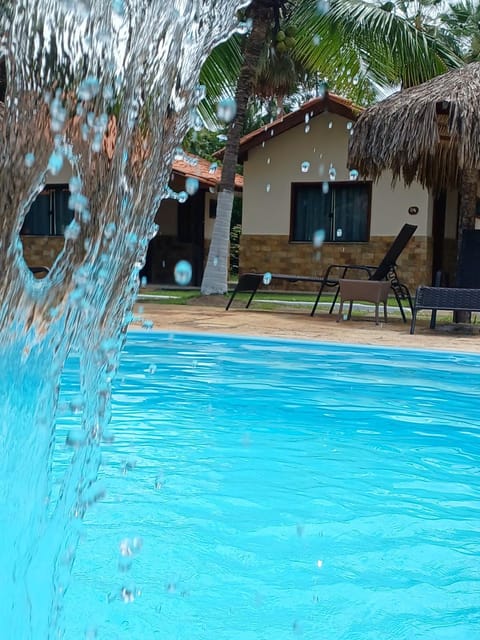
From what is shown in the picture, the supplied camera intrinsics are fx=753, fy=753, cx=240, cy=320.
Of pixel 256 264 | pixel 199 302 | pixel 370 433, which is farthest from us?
pixel 256 264

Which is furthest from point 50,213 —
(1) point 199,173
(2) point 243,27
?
(2) point 243,27

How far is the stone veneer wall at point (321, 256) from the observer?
53.0 ft

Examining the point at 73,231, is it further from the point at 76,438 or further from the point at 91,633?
the point at 76,438

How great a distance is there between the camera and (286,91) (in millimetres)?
22844

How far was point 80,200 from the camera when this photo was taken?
2.58 metres

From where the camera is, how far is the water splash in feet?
8.30

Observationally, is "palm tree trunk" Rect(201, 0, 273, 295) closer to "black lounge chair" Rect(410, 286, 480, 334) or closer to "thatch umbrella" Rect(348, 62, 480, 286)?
"thatch umbrella" Rect(348, 62, 480, 286)

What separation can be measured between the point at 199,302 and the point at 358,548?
10095 mm

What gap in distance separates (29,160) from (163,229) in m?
18.1

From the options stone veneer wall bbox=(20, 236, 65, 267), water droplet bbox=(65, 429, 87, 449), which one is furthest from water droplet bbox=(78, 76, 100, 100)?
stone veneer wall bbox=(20, 236, 65, 267)

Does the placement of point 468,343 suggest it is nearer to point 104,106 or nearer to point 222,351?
point 222,351

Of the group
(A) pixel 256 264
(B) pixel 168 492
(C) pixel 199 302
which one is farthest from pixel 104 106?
(A) pixel 256 264

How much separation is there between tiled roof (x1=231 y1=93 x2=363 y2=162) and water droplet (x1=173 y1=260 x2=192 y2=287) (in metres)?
3.54

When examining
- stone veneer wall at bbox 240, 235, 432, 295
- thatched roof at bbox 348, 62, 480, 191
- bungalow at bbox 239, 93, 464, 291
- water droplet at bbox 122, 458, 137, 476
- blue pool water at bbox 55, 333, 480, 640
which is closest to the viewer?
blue pool water at bbox 55, 333, 480, 640
